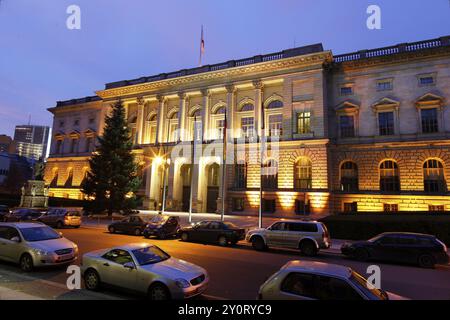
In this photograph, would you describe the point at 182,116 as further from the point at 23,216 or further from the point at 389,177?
the point at 389,177

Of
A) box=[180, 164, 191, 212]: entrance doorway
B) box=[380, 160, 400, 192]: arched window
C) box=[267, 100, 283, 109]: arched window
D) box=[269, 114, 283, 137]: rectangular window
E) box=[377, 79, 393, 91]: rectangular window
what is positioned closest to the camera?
box=[380, 160, 400, 192]: arched window

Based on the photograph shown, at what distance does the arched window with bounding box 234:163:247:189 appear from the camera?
34656 millimetres

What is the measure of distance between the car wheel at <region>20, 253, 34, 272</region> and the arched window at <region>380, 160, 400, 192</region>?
3119cm

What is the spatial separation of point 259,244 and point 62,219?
17772mm

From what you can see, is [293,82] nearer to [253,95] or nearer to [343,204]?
[253,95]

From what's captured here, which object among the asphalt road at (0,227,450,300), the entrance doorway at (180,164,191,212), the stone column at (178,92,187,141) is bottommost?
the asphalt road at (0,227,450,300)

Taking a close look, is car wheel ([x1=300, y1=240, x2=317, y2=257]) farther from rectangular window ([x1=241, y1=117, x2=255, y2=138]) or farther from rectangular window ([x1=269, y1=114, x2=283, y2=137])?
rectangular window ([x1=241, y1=117, x2=255, y2=138])

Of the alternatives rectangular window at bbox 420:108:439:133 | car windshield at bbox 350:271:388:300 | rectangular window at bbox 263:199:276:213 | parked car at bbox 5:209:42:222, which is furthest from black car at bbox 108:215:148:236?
rectangular window at bbox 420:108:439:133

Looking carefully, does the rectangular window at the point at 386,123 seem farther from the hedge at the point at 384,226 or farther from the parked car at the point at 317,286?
the parked car at the point at 317,286

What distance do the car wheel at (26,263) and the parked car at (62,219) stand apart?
14.8 meters

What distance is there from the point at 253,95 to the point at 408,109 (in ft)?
58.7

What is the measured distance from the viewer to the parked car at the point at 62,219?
23.4 meters

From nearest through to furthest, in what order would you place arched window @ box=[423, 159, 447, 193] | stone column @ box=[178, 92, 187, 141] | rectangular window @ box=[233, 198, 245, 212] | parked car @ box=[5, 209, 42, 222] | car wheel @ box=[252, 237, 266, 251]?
car wheel @ box=[252, 237, 266, 251]
parked car @ box=[5, 209, 42, 222]
arched window @ box=[423, 159, 447, 193]
rectangular window @ box=[233, 198, 245, 212]
stone column @ box=[178, 92, 187, 141]

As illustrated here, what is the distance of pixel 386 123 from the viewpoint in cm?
3077
